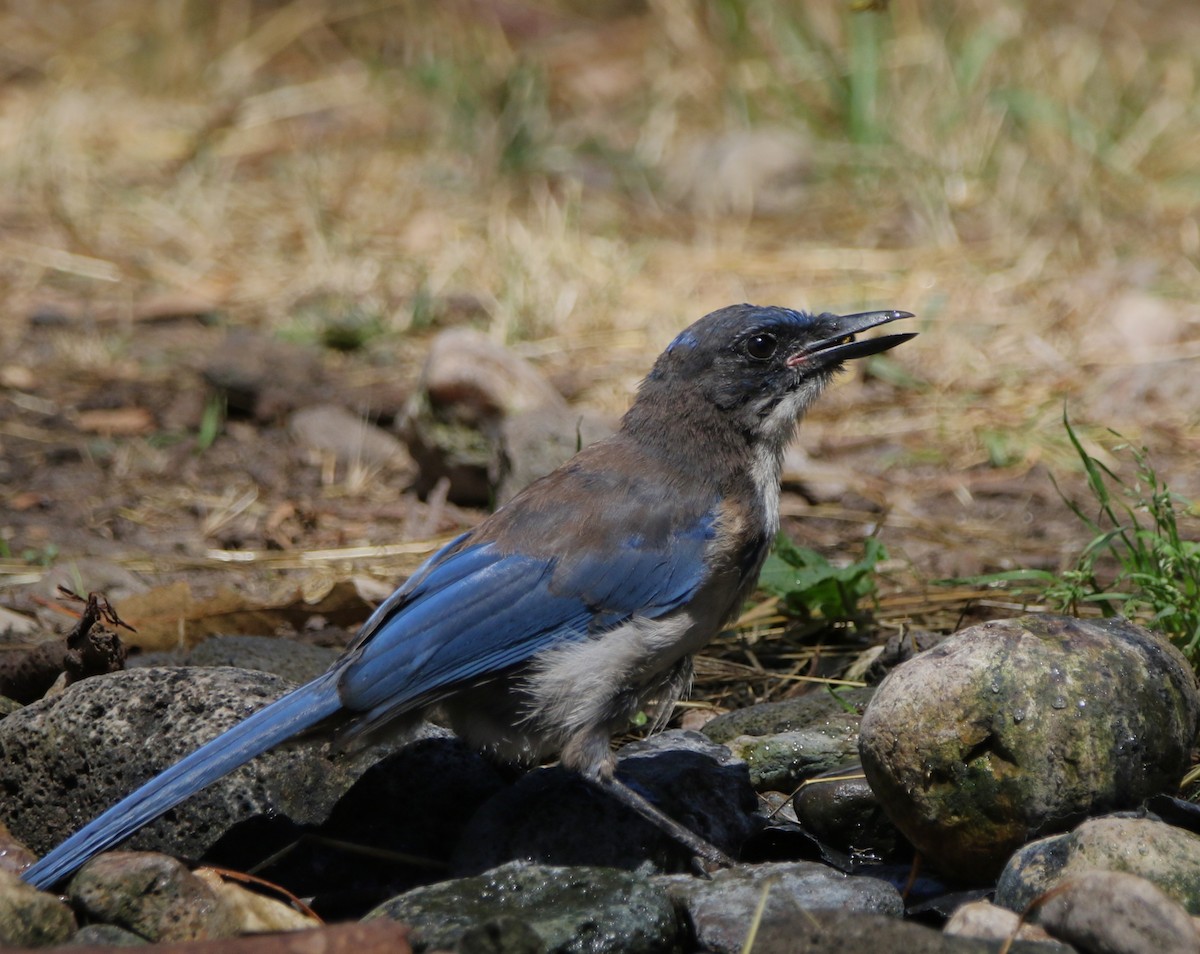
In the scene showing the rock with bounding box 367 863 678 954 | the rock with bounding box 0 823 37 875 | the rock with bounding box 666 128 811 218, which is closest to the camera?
the rock with bounding box 367 863 678 954

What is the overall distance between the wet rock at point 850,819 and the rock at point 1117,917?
0.84 meters

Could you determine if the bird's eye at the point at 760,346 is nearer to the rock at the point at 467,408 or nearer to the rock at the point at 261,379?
the rock at the point at 467,408

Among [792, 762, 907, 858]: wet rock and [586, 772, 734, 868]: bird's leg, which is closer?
[586, 772, 734, 868]: bird's leg

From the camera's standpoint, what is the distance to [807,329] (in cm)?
442

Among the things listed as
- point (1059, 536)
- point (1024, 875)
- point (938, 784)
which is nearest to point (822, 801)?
point (938, 784)

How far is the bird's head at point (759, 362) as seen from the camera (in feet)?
14.1

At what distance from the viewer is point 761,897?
313 cm

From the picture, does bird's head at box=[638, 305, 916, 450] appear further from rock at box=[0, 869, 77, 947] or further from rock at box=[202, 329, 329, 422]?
rock at box=[202, 329, 329, 422]

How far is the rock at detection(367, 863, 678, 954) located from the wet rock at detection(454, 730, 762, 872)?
0.33 m

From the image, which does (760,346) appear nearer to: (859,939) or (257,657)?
(257,657)

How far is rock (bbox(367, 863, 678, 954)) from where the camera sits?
3.01 meters

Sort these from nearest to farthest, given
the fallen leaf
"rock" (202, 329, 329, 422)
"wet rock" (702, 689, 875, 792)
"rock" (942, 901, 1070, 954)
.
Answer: "rock" (942, 901, 1070, 954) → "wet rock" (702, 689, 875, 792) → the fallen leaf → "rock" (202, 329, 329, 422)

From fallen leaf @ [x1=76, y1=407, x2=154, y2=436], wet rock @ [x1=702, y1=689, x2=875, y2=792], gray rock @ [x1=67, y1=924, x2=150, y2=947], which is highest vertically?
fallen leaf @ [x1=76, y1=407, x2=154, y2=436]

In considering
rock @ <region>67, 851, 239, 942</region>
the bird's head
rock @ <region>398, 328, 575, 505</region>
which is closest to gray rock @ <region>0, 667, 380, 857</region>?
rock @ <region>67, 851, 239, 942</region>
